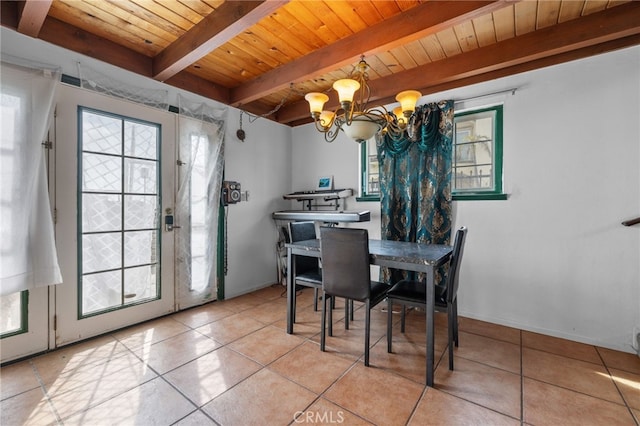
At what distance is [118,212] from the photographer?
2.53 metres

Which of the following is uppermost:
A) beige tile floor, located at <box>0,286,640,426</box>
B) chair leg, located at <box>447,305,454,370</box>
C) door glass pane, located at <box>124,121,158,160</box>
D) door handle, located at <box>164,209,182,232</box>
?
door glass pane, located at <box>124,121,158,160</box>

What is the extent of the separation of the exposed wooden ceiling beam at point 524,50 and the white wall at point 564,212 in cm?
30

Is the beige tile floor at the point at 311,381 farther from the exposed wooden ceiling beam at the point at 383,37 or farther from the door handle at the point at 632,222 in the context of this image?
the exposed wooden ceiling beam at the point at 383,37

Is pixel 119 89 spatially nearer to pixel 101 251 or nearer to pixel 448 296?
pixel 101 251

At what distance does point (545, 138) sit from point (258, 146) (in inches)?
131

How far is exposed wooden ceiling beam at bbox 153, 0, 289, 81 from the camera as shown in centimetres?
181

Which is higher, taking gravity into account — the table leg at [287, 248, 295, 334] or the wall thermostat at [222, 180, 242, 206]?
the wall thermostat at [222, 180, 242, 206]

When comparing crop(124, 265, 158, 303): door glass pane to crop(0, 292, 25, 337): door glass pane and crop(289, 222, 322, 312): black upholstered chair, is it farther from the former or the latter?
crop(289, 222, 322, 312): black upholstered chair

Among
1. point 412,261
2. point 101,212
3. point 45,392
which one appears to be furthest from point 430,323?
point 101,212

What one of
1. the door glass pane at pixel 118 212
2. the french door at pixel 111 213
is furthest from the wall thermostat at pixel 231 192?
the door glass pane at pixel 118 212

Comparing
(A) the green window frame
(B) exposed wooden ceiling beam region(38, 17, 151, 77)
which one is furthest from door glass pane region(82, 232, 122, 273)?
(B) exposed wooden ceiling beam region(38, 17, 151, 77)

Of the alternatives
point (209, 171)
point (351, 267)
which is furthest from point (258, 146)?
point (351, 267)

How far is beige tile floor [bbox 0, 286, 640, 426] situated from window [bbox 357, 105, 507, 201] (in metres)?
1.40

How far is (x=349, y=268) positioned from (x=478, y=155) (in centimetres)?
197
